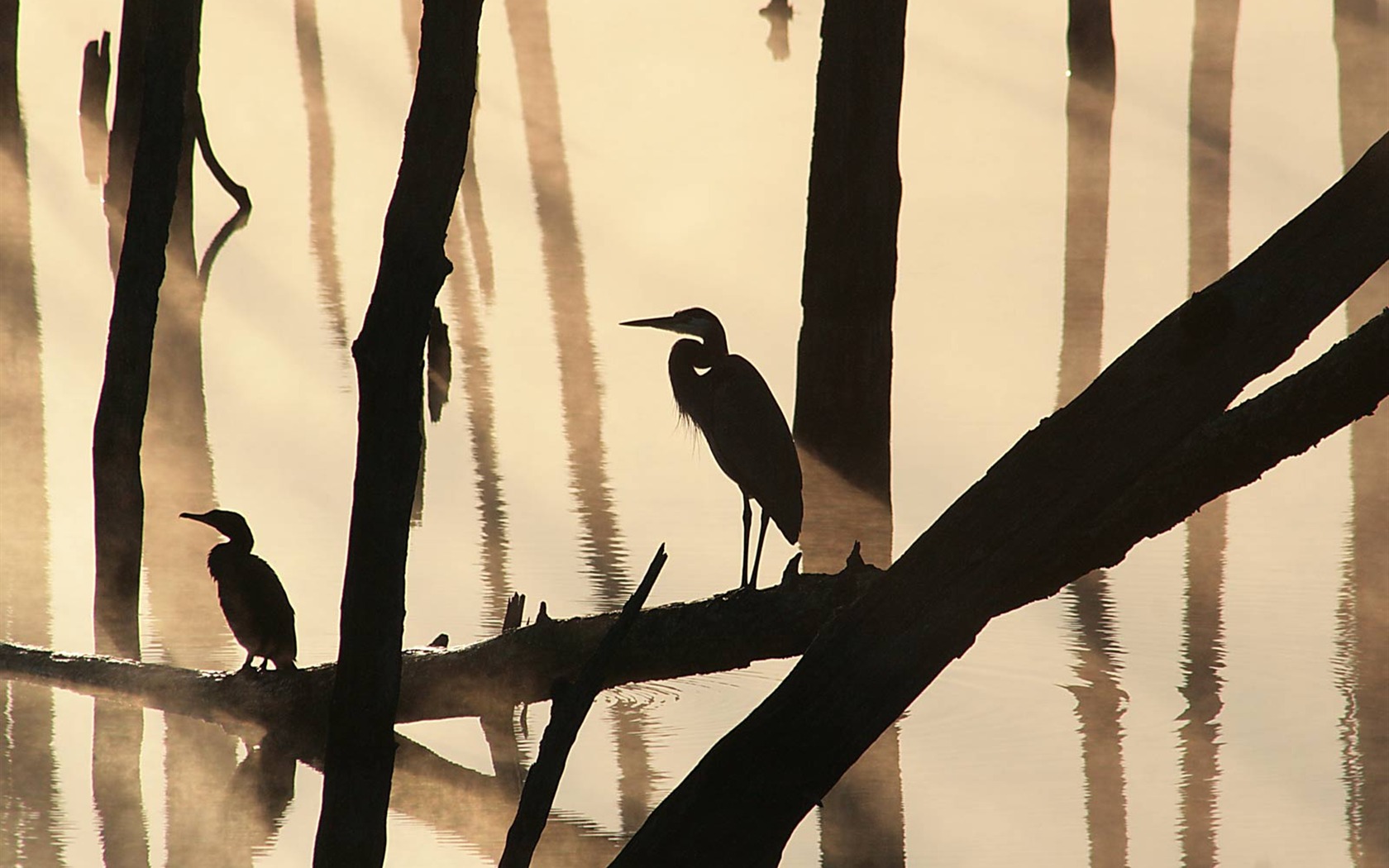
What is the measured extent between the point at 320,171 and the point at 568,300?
376 centimetres

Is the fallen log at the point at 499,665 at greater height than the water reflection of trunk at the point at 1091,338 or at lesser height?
lesser

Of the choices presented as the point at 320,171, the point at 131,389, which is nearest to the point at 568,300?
the point at 320,171

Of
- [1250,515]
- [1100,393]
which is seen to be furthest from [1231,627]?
[1100,393]

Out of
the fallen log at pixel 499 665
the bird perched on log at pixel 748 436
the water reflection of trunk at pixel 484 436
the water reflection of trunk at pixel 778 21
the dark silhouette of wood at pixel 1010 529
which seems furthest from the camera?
the water reflection of trunk at pixel 778 21

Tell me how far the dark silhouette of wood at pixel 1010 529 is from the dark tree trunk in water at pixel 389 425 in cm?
72

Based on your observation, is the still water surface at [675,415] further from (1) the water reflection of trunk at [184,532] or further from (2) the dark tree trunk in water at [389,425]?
(2) the dark tree trunk in water at [389,425]

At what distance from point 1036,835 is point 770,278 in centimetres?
591

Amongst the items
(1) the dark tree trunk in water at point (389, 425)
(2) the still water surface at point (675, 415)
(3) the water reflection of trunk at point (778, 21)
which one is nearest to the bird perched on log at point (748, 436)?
(2) the still water surface at point (675, 415)

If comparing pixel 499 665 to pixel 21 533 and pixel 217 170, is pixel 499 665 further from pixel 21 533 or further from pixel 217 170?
pixel 217 170

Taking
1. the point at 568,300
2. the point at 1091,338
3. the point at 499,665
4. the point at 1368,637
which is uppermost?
the point at 568,300

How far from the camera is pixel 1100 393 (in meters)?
1.98

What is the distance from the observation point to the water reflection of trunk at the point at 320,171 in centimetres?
954

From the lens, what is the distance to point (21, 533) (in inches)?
237

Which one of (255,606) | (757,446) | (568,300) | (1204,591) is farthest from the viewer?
(568,300)
